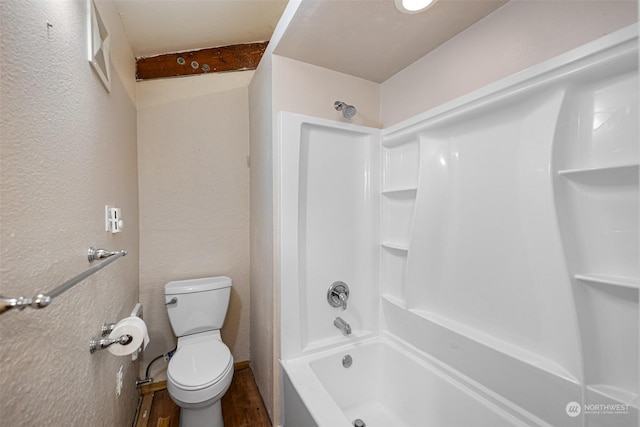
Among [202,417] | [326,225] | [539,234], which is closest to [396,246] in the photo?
[326,225]

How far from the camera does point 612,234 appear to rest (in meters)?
0.89

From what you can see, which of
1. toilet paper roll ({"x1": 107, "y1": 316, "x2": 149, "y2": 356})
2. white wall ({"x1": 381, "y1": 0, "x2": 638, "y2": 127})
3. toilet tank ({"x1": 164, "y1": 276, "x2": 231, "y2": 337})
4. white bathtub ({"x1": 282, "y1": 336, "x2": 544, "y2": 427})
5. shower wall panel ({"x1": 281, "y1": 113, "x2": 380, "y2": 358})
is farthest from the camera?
toilet tank ({"x1": 164, "y1": 276, "x2": 231, "y2": 337})

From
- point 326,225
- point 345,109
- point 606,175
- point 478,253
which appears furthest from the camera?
point 326,225

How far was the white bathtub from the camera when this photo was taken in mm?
1159

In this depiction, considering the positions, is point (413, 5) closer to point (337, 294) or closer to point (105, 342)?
point (337, 294)

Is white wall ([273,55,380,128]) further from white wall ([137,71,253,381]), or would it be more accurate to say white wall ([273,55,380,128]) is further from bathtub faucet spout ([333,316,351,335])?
bathtub faucet spout ([333,316,351,335])

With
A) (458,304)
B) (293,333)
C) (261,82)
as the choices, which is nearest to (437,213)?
(458,304)

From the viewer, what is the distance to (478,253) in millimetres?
1274

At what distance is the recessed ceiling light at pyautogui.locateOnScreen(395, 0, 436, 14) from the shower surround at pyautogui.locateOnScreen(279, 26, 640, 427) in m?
0.44

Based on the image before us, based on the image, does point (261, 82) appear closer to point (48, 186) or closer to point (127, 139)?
point (127, 139)

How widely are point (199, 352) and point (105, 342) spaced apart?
743 mm

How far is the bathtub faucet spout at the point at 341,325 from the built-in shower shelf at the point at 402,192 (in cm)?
88

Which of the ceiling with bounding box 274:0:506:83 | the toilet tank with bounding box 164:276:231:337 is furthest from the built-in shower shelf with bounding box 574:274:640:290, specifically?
the toilet tank with bounding box 164:276:231:337

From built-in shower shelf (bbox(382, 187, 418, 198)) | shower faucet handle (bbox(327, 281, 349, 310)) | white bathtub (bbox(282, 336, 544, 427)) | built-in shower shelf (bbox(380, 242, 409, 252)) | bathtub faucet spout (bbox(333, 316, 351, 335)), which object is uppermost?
built-in shower shelf (bbox(382, 187, 418, 198))
